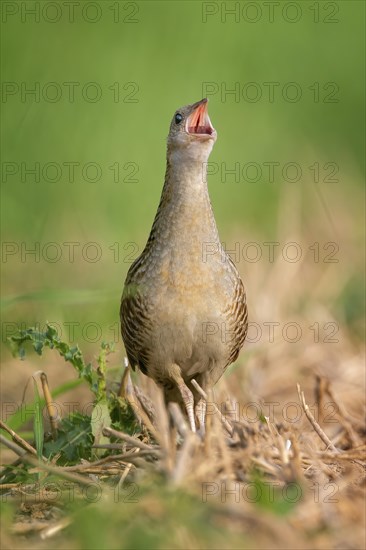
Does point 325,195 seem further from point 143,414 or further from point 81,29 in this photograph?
point 143,414

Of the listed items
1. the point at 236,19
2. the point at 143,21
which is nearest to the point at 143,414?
the point at 143,21

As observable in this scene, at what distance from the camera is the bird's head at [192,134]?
4.50 meters

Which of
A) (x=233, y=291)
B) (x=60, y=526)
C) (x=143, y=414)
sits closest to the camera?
(x=60, y=526)

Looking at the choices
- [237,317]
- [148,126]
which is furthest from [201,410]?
[148,126]

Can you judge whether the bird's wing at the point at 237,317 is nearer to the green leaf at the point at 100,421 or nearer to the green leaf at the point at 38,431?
the green leaf at the point at 100,421

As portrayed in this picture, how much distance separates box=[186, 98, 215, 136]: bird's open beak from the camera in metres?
4.61

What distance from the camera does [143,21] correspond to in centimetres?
853

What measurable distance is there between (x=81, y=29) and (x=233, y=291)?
4.05m

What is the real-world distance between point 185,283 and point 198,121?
768 mm

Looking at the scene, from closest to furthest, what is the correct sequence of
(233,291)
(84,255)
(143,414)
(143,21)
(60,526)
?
(60,526) → (143,414) → (233,291) → (84,255) → (143,21)

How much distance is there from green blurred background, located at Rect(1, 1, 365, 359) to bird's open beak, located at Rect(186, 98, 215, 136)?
84 cm

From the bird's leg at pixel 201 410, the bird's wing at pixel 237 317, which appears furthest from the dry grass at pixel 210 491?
the bird's wing at pixel 237 317

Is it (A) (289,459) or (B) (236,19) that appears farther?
(B) (236,19)

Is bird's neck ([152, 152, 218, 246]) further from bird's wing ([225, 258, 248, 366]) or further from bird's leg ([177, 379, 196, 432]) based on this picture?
bird's leg ([177, 379, 196, 432])
